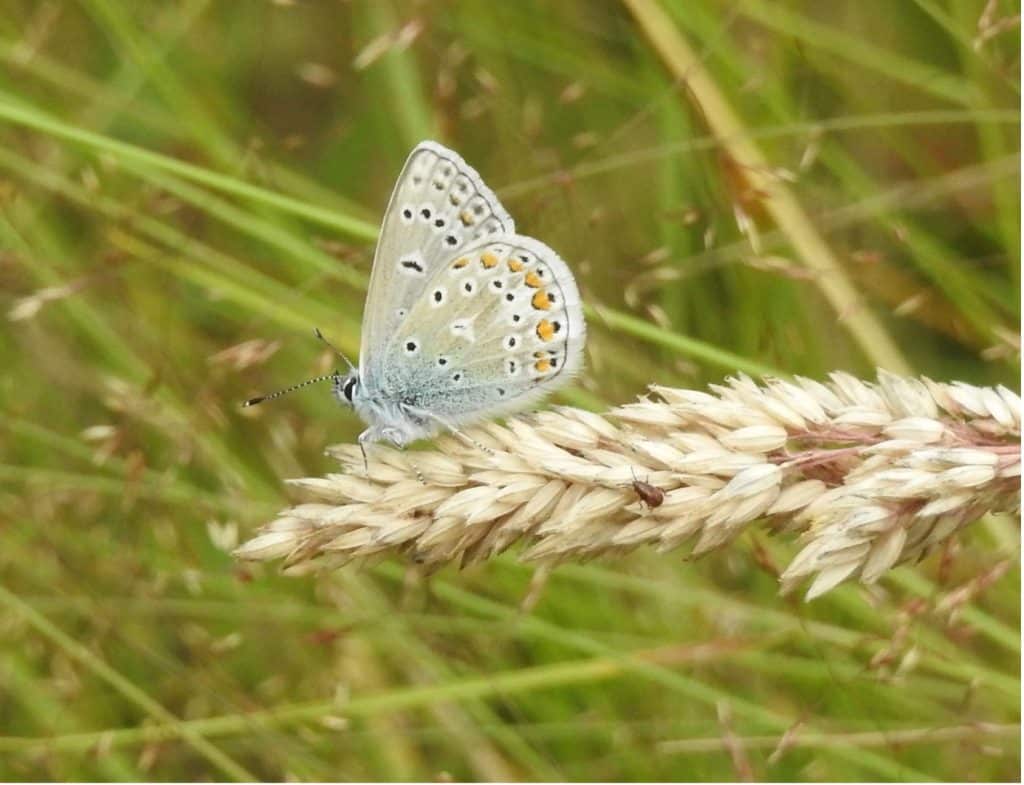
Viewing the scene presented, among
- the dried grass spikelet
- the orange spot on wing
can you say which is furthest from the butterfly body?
the dried grass spikelet

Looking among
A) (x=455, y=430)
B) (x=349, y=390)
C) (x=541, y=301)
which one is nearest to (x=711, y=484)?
(x=455, y=430)

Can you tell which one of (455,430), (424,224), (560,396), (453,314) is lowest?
(560,396)

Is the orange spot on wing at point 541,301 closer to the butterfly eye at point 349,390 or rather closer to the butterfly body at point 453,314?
the butterfly body at point 453,314

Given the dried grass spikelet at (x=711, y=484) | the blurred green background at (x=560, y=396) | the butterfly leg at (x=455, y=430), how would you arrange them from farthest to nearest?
the blurred green background at (x=560, y=396) → the butterfly leg at (x=455, y=430) → the dried grass spikelet at (x=711, y=484)

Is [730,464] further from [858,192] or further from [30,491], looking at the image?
[30,491]

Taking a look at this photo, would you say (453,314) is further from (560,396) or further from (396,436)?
(560,396)

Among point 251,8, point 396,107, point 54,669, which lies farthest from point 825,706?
point 251,8

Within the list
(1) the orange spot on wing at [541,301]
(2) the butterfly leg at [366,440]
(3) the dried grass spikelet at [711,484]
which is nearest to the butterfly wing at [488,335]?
(1) the orange spot on wing at [541,301]

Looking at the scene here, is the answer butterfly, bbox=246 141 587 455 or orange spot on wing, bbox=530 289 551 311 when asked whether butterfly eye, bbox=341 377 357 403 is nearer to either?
butterfly, bbox=246 141 587 455
